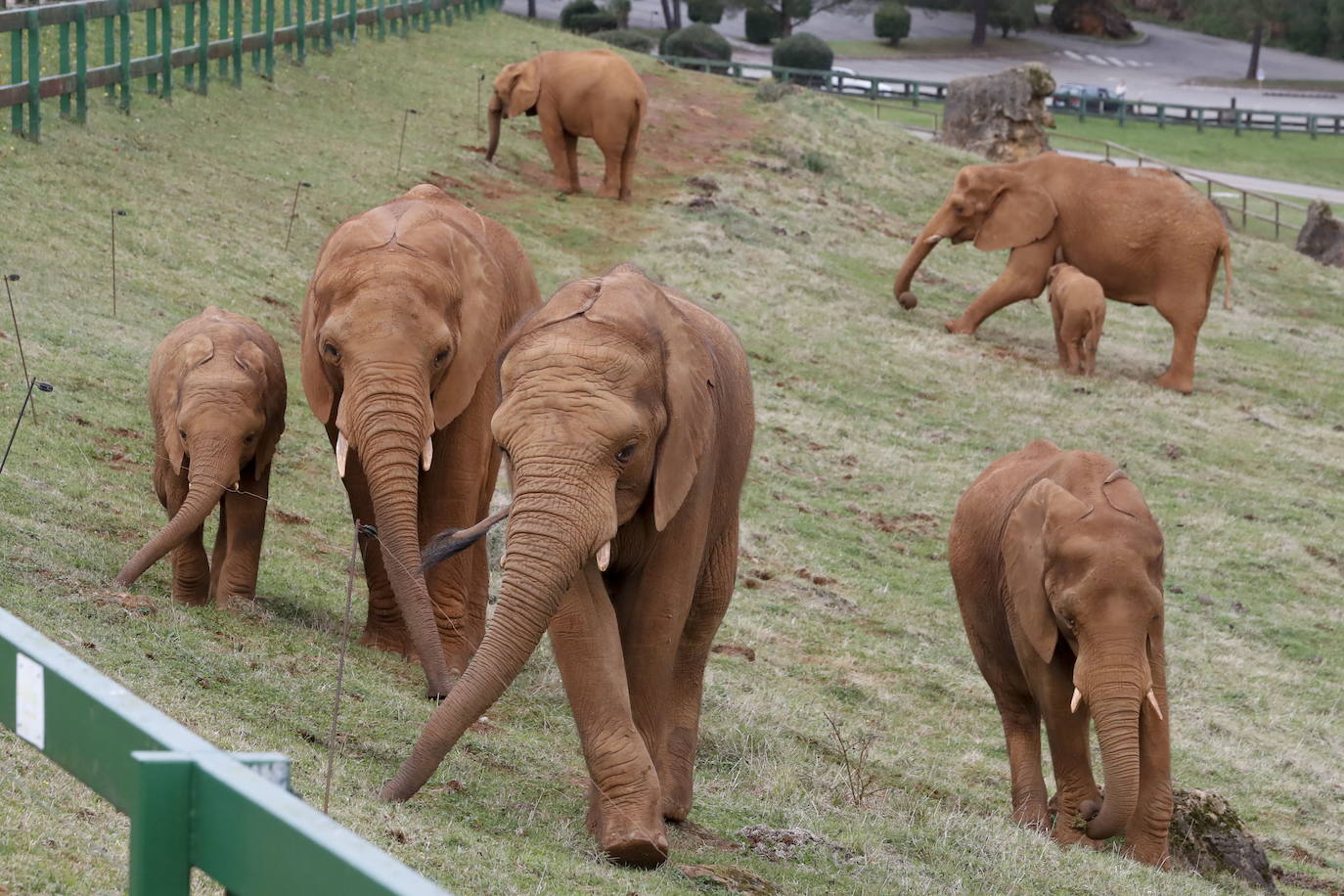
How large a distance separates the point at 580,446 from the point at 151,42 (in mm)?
20288

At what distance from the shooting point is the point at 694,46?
→ 61.8 m

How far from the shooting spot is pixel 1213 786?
41.5 feet

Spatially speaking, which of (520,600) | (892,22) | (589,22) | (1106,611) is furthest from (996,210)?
(892,22)

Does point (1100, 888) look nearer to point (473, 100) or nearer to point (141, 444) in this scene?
point (141, 444)

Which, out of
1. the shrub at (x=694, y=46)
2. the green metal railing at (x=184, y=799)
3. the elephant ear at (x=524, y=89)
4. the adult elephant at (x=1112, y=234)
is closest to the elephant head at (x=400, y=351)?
the green metal railing at (x=184, y=799)

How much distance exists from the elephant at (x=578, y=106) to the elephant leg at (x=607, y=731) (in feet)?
78.5

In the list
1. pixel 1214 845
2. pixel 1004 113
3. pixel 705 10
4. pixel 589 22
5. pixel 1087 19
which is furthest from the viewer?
pixel 1087 19

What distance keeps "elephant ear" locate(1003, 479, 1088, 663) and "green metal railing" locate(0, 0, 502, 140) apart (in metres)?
14.0

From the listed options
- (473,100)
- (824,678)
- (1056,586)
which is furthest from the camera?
(473,100)

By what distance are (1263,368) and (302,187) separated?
15111mm

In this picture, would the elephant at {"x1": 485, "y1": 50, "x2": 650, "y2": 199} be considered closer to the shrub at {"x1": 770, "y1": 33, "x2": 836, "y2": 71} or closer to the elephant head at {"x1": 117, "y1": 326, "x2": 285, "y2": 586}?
the elephant head at {"x1": 117, "y1": 326, "x2": 285, "y2": 586}

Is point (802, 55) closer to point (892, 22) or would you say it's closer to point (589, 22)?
point (589, 22)

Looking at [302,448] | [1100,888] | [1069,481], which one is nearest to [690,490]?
[1100,888]

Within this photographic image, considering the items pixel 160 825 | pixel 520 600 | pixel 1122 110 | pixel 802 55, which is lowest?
pixel 1122 110
